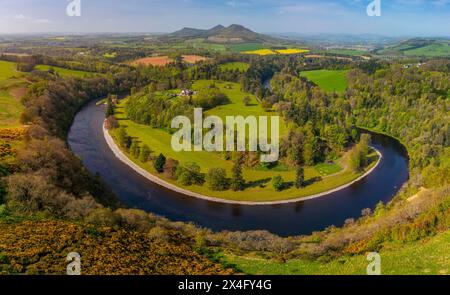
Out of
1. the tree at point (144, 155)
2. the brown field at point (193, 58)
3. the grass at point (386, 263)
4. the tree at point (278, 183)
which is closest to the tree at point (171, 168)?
the tree at point (144, 155)

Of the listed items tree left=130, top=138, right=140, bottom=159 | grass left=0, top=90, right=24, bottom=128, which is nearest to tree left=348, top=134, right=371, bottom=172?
tree left=130, top=138, right=140, bottom=159

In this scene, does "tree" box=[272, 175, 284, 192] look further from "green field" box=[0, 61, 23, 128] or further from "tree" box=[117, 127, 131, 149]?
"green field" box=[0, 61, 23, 128]

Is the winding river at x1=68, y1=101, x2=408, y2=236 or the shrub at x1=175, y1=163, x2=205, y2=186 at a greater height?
the shrub at x1=175, y1=163, x2=205, y2=186

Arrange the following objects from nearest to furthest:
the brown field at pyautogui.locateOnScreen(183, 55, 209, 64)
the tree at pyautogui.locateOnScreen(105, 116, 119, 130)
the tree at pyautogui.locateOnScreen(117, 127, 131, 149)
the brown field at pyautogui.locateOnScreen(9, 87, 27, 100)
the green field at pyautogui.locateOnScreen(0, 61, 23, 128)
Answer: the green field at pyautogui.locateOnScreen(0, 61, 23, 128) → the tree at pyautogui.locateOnScreen(117, 127, 131, 149) → the brown field at pyautogui.locateOnScreen(9, 87, 27, 100) → the tree at pyautogui.locateOnScreen(105, 116, 119, 130) → the brown field at pyautogui.locateOnScreen(183, 55, 209, 64)

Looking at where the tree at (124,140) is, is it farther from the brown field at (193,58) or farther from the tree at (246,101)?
the brown field at (193,58)

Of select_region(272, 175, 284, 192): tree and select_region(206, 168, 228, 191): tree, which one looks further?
select_region(272, 175, 284, 192): tree
